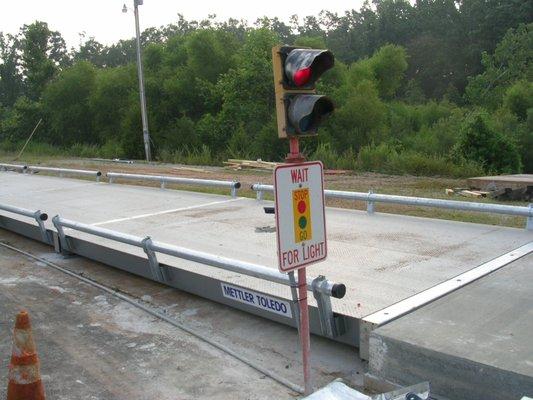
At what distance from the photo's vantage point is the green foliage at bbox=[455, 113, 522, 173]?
72.4 ft

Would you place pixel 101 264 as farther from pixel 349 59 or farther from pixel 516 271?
pixel 349 59

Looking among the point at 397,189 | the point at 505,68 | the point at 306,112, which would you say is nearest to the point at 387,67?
the point at 505,68

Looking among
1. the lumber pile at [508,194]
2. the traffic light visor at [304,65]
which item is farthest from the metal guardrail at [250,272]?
the lumber pile at [508,194]

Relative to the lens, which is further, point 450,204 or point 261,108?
A: point 261,108

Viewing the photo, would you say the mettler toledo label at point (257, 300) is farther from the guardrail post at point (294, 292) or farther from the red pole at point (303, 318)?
the red pole at point (303, 318)

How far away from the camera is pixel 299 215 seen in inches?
154

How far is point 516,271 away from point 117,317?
3.86m

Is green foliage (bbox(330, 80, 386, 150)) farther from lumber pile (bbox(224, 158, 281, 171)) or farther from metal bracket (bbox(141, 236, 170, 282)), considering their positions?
metal bracket (bbox(141, 236, 170, 282))

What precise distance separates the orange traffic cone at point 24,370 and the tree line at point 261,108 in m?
18.4

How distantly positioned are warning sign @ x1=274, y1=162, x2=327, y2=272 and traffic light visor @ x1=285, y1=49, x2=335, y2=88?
0.55 m

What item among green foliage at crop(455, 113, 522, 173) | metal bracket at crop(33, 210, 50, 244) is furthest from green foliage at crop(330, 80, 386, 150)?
metal bracket at crop(33, 210, 50, 244)

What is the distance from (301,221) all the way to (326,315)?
968 mm

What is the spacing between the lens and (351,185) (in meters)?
16.5

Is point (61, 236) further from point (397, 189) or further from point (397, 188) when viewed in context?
point (397, 188)
